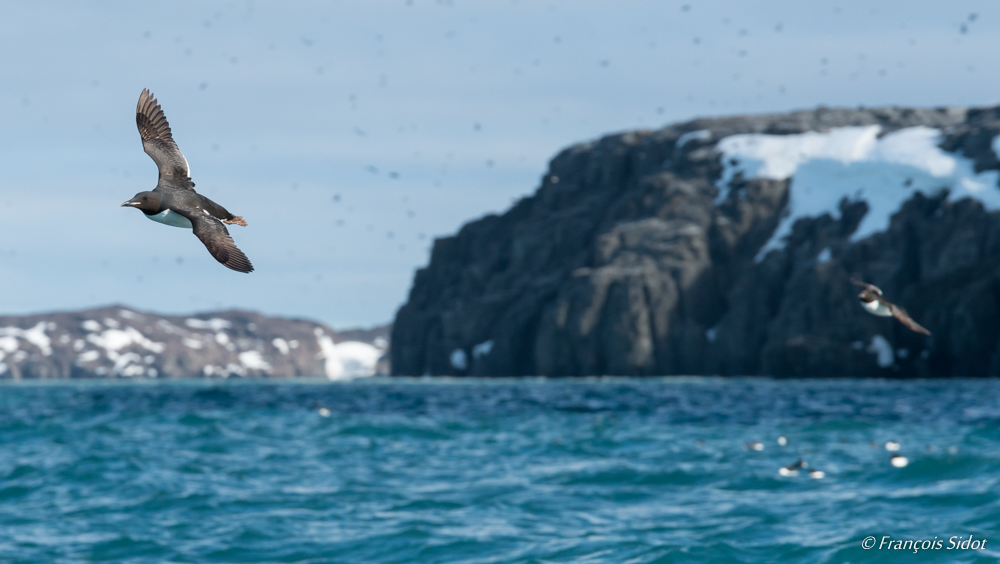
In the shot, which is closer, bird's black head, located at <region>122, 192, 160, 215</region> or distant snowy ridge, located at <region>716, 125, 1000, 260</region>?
bird's black head, located at <region>122, 192, 160, 215</region>

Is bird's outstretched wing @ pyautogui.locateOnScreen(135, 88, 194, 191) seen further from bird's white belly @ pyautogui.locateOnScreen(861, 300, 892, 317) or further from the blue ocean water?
bird's white belly @ pyautogui.locateOnScreen(861, 300, 892, 317)

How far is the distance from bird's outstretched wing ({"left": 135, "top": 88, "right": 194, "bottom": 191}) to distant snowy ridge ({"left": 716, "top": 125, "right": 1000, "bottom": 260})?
110m

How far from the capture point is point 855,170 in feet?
437

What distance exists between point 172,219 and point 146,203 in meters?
0.34

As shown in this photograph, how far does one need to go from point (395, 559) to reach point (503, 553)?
2113 millimetres

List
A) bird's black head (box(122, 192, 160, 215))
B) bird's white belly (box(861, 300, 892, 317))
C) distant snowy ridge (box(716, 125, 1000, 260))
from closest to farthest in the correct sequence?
bird's black head (box(122, 192, 160, 215)) < bird's white belly (box(861, 300, 892, 317)) < distant snowy ridge (box(716, 125, 1000, 260))

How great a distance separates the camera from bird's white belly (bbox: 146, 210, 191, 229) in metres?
9.55

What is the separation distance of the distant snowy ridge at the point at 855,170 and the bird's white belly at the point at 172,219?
112m

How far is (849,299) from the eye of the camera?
10912 cm

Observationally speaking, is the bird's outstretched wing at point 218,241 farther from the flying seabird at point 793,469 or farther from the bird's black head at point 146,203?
the flying seabird at point 793,469

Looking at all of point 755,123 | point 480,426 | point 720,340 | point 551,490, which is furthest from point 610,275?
point 551,490

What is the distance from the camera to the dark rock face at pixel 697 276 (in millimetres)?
103812

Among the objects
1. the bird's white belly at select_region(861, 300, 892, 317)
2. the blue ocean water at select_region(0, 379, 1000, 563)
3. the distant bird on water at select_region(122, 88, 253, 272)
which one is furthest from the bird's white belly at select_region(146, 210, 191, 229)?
the blue ocean water at select_region(0, 379, 1000, 563)

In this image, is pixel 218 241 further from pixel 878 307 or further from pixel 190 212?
pixel 878 307
